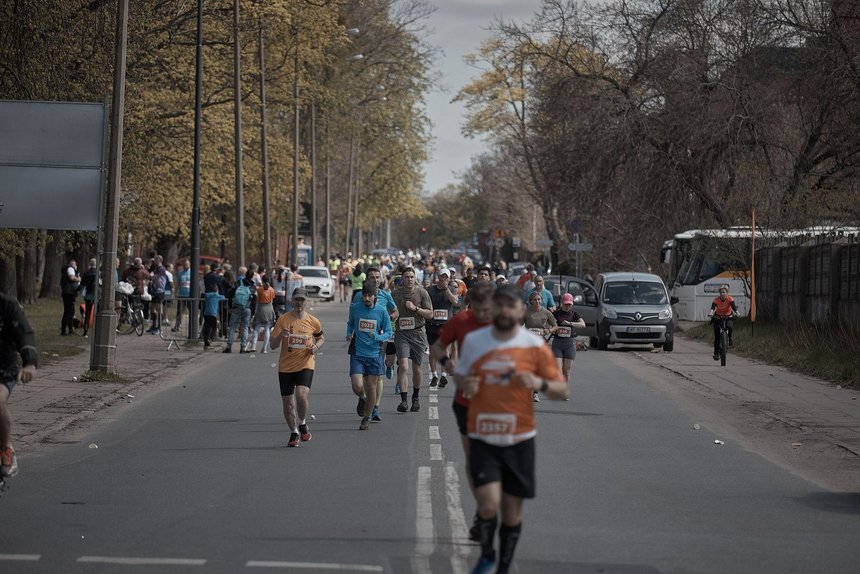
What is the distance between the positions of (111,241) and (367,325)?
732 cm

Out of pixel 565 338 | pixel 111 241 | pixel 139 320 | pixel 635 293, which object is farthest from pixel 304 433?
pixel 139 320

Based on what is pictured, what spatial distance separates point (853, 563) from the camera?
881 cm

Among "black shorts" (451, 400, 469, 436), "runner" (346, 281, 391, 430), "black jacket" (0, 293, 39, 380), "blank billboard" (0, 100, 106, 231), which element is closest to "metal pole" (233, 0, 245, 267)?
"blank billboard" (0, 100, 106, 231)

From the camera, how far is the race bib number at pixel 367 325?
1573cm

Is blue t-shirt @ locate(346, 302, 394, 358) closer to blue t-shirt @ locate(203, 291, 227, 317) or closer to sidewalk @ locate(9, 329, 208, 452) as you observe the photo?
sidewalk @ locate(9, 329, 208, 452)

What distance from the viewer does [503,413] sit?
7.58 meters

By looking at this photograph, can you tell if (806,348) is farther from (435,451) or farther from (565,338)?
(435,451)

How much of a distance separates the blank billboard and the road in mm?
4494

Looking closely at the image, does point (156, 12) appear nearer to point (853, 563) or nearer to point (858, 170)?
point (858, 170)

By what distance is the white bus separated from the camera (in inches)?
1452

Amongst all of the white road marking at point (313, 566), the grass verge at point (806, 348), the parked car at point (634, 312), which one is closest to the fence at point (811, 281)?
the grass verge at point (806, 348)

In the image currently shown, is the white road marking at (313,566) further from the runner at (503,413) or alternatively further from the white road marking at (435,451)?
the white road marking at (435,451)

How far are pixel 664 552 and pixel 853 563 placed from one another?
1.18 metres

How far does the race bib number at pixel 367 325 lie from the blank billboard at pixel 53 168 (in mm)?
7124
